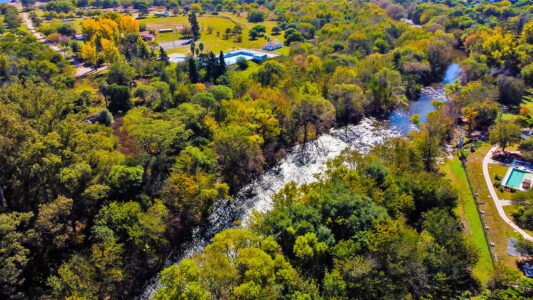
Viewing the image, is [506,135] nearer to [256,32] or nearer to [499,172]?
[499,172]

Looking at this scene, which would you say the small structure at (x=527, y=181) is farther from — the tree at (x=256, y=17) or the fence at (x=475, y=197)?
the tree at (x=256, y=17)

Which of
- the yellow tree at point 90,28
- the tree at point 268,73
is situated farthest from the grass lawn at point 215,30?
the tree at point 268,73

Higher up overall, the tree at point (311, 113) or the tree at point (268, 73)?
the tree at point (268, 73)

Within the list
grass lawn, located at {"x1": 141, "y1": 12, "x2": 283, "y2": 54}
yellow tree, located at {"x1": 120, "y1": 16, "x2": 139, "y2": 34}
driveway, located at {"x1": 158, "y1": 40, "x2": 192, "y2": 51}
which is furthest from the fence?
yellow tree, located at {"x1": 120, "y1": 16, "x2": 139, "y2": 34}

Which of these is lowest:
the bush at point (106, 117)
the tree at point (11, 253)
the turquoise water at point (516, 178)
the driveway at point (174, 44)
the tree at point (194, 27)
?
the turquoise water at point (516, 178)

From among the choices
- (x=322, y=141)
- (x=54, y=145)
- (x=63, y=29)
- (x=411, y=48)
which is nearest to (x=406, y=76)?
(x=411, y=48)

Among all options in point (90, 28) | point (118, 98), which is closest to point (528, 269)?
point (118, 98)

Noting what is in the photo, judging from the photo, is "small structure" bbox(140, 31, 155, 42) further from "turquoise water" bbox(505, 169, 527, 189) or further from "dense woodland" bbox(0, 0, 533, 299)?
"turquoise water" bbox(505, 169, 527, 189)
